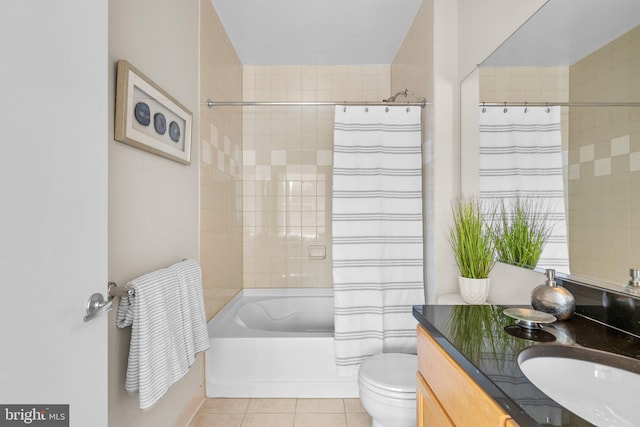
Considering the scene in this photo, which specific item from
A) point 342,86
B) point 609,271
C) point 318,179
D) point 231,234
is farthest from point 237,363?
point 342,86

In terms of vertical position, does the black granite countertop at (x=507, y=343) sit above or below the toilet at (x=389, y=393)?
above

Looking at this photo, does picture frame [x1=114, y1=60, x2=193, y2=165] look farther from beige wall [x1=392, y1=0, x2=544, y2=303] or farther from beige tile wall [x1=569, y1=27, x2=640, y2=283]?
beige tile wall [x1=569, y1=27, x2=640, y2=283]

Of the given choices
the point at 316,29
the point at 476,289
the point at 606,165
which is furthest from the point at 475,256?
the point at 316,29

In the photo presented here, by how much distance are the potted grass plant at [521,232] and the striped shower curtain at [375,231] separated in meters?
0.54

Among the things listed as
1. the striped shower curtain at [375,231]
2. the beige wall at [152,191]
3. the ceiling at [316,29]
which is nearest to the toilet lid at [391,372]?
the striped shower curtain at [375,231]

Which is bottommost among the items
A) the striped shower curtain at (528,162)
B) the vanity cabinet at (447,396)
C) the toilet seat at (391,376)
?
the toilet seat at (391,376)

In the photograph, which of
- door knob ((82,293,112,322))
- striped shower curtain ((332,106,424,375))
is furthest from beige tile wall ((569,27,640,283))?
door knob ((82,293,112,322))

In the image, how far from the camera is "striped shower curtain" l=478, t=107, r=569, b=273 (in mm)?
1204

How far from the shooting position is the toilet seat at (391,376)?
1.48m

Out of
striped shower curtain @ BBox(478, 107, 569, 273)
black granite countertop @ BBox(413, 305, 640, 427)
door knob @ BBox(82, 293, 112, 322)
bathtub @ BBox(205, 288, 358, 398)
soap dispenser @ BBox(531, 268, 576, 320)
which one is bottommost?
bathtub @ BBox(205, 288, 358, 398)

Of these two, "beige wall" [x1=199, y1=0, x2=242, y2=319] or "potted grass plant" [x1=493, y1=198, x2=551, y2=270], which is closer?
"potted grass plant" [x1=493, y1=198, x2=551, y2=270]

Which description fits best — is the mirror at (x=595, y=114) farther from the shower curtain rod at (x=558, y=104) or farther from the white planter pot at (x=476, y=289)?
the white planter pot at (x=476, y=289)

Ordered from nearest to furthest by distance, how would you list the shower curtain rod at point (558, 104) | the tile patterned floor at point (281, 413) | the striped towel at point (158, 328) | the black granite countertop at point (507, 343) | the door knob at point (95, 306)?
1. the black granite countertop at point (507, 343)
2. the door knob at point (95, 306)
3. the shower curtain rod at point (558, 104)
4. the striped towel at point (158, 328)
5. the tile patterned floor at point (281, 413)

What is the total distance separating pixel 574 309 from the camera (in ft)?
3.40
